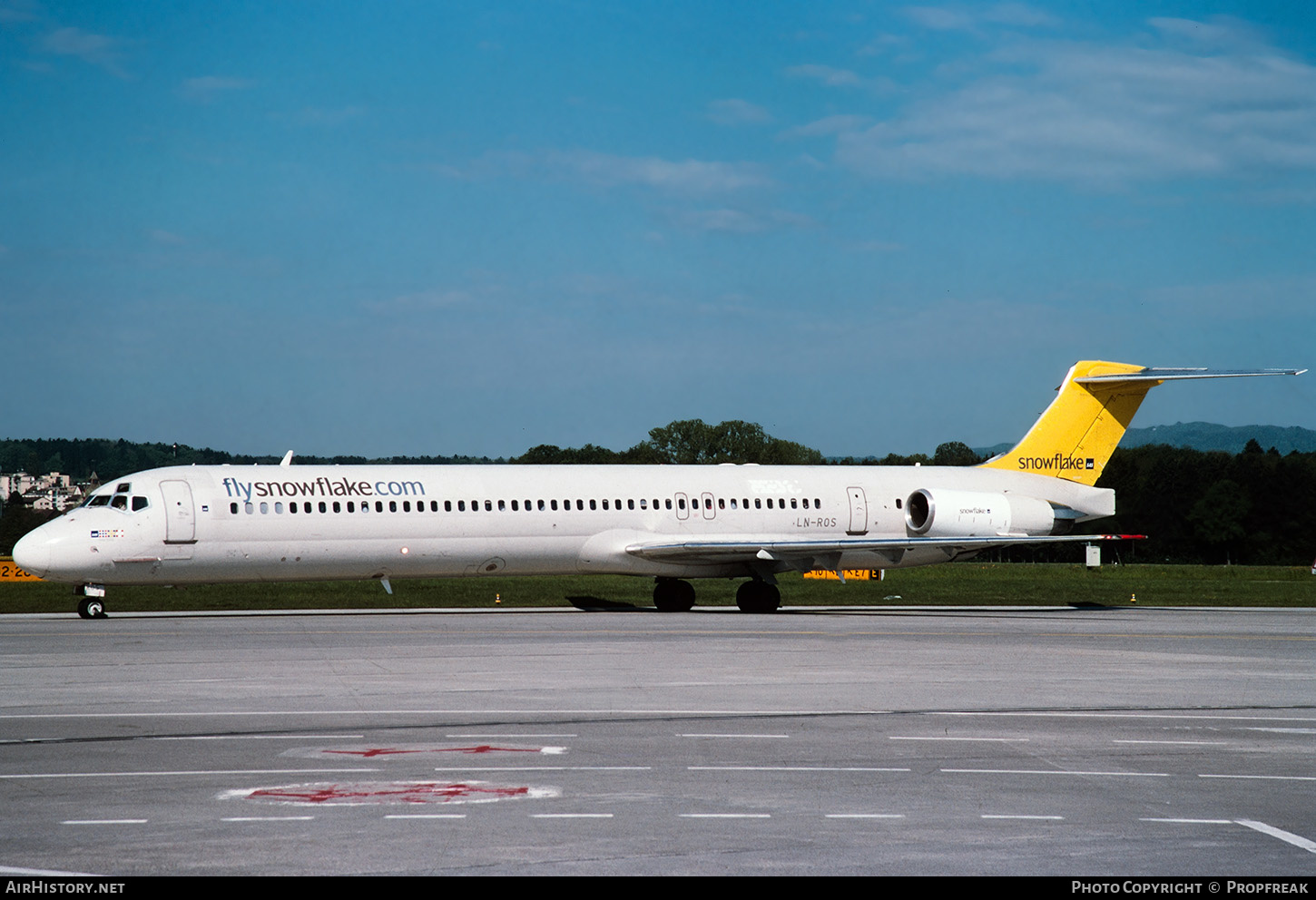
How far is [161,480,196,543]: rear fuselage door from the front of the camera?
102 ft

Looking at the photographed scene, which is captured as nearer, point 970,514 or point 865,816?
point 865,816

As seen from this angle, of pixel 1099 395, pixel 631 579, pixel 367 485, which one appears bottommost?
pixel 631 579

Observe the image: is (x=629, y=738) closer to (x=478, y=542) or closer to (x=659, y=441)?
(x=478, y=542)

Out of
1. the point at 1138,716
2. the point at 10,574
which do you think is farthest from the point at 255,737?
the point at 10,574

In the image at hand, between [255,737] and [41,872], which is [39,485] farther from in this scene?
[41,872]

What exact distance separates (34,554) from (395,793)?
2275cm

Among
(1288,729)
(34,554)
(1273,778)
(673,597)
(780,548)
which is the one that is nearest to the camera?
(1273,778)

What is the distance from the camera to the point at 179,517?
31.2m

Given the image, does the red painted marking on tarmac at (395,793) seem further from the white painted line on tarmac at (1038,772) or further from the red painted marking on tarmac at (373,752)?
the white painted line on tarmac at (1038,772)

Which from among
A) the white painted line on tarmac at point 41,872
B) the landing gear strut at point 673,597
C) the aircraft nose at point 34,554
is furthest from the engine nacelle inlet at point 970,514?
the white painted line on tarmac at point 41,872

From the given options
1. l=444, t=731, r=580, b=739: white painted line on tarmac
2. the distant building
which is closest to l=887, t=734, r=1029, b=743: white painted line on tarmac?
l=444, t=731, r=580, b=739: white painted line on tarmac

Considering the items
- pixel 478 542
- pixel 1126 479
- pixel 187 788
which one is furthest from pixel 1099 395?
pixel 1126 479

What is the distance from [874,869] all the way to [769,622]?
76.7ft

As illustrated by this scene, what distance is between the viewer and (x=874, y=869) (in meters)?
8.17
